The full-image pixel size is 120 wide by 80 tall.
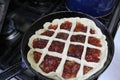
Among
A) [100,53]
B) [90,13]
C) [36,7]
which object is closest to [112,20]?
[90,13]

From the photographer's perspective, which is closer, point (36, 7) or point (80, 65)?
point (80, 65)

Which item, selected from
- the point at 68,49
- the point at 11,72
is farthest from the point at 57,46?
the point at 11,72

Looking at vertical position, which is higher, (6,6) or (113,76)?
(6,6)

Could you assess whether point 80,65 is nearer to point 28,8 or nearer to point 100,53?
point 100,53

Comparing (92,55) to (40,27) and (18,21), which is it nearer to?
(40,27)

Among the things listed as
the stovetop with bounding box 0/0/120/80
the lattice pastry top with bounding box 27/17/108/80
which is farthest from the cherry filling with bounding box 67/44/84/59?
the stovetop with bounding box 0/0/120/80

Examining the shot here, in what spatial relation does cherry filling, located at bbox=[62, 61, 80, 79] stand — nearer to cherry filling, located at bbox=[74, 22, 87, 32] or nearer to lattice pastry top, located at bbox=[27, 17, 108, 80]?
lattice pastry top, located at bbox=[27, 17, 108, 80]

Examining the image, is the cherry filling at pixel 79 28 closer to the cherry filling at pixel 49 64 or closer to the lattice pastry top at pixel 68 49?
the lattice pastry top at pixel 68 49
